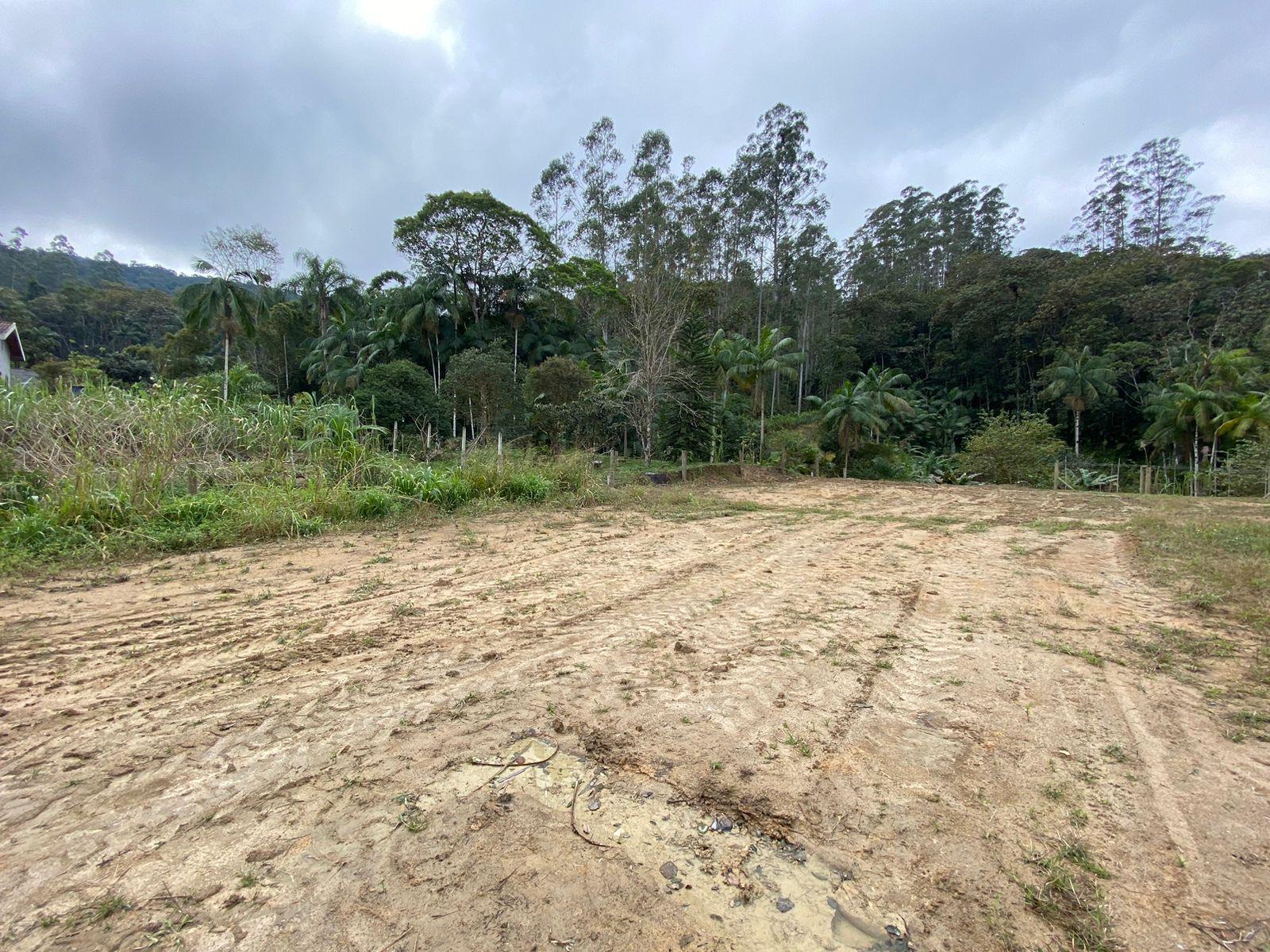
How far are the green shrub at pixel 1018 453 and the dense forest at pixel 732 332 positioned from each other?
12.0 ft

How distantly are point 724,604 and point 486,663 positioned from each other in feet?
6.28

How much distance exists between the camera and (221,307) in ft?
73.0

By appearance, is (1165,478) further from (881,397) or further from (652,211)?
(652,211)

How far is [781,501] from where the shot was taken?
1180 cm

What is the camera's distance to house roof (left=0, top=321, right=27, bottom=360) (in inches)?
739

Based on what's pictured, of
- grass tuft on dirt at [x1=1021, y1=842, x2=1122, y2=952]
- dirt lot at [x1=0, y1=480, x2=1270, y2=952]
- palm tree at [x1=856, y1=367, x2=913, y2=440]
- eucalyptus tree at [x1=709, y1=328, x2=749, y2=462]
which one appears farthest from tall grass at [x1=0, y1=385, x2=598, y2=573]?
palm tree at [x1=856, y1=367, x2=913, y2=440]

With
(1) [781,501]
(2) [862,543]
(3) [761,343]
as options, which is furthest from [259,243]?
(2) [862,543]

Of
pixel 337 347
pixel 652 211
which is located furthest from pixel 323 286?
pixel 652 211

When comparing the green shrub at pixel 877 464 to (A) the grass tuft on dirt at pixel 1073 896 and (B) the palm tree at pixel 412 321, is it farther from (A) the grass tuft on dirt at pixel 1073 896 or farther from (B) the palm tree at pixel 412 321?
(A) the grass tuft on dirt at pixel 1073 896

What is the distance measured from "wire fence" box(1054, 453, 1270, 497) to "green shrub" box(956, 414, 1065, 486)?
0.75 meters

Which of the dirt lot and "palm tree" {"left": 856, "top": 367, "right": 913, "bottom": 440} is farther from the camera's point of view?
"palm tree" {"left": 856, "top": 367, "right": 913, "bottom": 440}

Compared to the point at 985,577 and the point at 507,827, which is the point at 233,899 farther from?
the point at 985,577

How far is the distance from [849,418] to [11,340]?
34645mm

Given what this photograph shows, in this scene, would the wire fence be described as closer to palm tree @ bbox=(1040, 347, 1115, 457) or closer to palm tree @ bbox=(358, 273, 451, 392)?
palm tree @ bbox=(1040, 347, 1115, 457)
